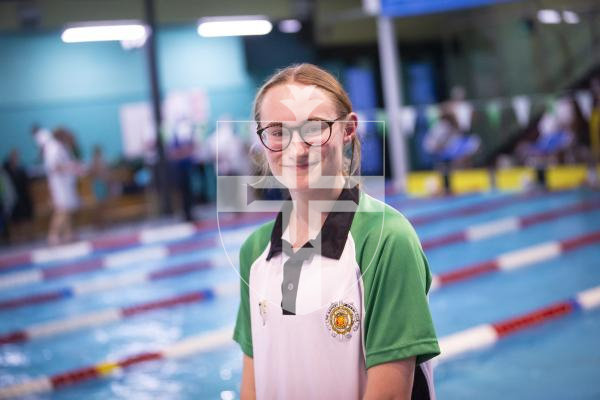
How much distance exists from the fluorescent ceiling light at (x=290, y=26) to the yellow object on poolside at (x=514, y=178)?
4676mm

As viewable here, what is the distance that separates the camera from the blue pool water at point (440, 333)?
382 centimetres

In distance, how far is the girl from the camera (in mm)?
1483

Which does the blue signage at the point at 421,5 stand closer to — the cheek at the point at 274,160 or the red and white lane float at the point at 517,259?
the red and white lane float at the point at 517,259

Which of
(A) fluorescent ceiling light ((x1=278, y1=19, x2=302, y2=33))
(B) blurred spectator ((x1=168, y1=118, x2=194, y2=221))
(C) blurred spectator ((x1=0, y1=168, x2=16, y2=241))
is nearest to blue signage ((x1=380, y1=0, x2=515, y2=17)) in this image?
(A) fluorescent ceiling light ((x1=278, y1=19, x2=302, y2=33))

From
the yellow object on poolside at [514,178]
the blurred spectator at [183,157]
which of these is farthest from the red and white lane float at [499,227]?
the blurred spectator at [183,157]

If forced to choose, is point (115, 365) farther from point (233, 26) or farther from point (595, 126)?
point (233, 26)

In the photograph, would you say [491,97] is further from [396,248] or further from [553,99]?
[396,248]

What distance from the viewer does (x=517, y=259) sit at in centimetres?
654

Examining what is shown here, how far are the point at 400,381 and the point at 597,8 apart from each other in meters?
10.8

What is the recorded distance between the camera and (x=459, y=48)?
13898mm

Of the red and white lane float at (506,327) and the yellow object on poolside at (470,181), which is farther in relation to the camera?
the yellow object on poolside at (470,181)

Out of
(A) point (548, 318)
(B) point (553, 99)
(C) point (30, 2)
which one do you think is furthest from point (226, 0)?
(A) point (548, 318)

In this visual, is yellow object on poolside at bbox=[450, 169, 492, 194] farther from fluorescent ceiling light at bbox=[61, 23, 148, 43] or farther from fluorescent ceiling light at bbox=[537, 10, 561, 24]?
fluorescent ceiling light at bbox=[61, 23, 148, 43]

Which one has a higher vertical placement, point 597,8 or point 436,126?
point 597,8
